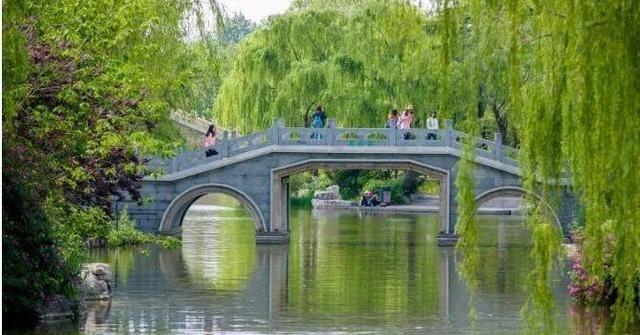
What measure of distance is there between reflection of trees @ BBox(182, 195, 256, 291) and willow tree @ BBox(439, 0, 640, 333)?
51.7 feet

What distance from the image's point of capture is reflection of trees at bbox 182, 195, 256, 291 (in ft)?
100.0

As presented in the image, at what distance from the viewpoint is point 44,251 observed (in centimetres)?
2030

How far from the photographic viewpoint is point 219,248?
38.1m

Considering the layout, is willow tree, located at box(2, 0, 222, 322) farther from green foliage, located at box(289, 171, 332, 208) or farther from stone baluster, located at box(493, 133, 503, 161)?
green foliage, located at box(289, 171, 332, 208)

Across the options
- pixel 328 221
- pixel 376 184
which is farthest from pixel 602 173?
pixel 376 184

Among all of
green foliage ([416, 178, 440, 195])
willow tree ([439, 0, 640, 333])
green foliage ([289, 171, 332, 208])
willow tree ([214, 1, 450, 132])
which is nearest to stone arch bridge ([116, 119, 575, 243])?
willow tree ([214, 1, 450, 132])

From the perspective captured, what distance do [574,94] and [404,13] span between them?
1732 mm

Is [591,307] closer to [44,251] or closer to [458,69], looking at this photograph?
[44,251]

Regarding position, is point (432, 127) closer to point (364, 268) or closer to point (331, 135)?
point (331, 135)

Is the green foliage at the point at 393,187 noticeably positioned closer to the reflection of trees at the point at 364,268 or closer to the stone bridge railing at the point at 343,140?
the reflection of trees at the point at 364,268

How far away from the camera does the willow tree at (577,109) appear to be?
466 inches

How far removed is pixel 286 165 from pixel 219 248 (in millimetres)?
2567

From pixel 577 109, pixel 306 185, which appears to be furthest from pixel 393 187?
pixel 577 109

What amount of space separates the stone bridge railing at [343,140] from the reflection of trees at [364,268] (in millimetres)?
2452
